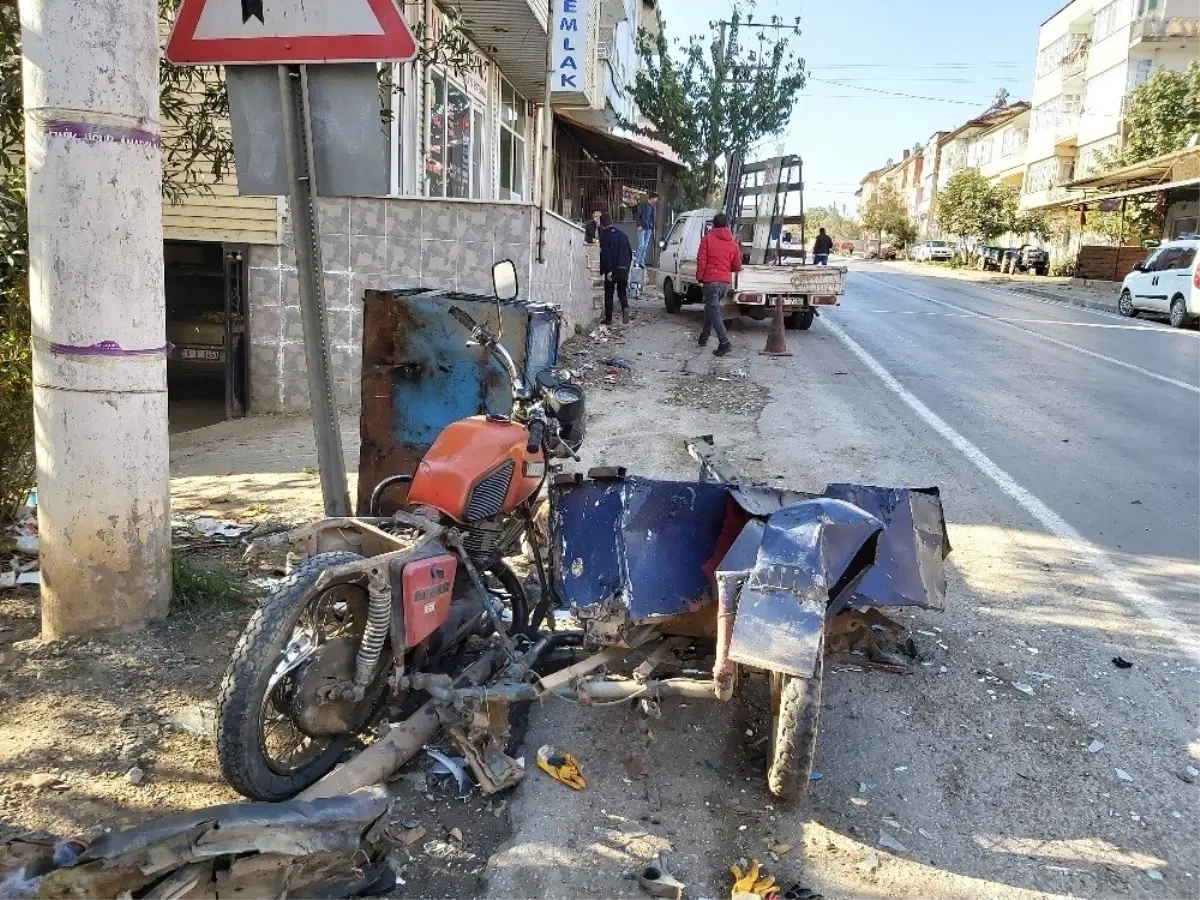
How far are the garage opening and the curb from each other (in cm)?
2267

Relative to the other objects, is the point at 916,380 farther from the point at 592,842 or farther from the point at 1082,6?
the point at 1082,6

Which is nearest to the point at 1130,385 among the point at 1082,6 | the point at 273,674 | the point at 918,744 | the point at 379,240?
the point at 379,240

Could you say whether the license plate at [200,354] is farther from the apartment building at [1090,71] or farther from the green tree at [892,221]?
the green tree at [892,221]

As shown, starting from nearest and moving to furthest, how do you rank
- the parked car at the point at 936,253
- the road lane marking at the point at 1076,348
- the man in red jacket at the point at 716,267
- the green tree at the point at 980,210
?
the road lane marking at the point at 1076,348 < the man in red jacket at the point at 716,267 < the green tree at the point at 980,210 < the parked car at the point at 936,253

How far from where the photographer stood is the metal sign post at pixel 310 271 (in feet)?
12.6

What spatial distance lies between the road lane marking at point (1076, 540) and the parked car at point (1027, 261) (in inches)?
1506

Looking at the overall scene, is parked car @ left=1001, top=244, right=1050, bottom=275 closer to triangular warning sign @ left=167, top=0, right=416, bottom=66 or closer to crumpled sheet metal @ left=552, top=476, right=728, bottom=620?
crumpled sheet metal @ left=552, top=476, right=728, bottom=620

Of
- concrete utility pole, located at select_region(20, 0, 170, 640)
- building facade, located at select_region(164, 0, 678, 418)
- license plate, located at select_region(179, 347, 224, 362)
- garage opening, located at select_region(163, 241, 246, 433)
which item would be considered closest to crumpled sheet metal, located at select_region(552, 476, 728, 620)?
concrete utility pole, located at select_region(20, 0, 170, 640)

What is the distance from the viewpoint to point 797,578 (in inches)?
120

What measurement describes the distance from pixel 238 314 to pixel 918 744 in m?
8.14

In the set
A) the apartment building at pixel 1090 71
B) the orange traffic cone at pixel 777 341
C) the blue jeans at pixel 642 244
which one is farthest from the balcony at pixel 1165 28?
the orange traffic cone at pixel 777 341

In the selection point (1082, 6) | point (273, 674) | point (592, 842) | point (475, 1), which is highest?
point (1082, 6)

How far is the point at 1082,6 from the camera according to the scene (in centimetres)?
5131

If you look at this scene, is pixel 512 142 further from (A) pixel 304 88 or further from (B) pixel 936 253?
(B) pixel 936 253
